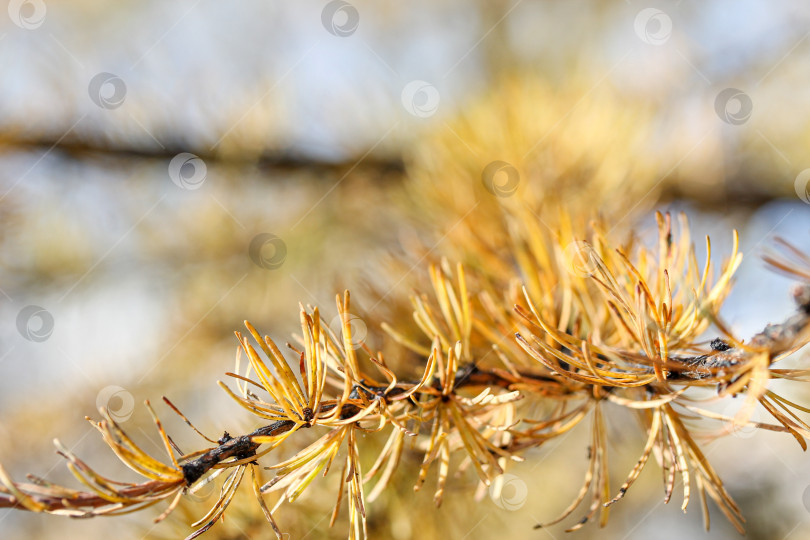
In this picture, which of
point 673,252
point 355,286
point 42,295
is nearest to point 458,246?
point 355,286

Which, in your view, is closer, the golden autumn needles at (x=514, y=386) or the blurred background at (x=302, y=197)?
the golden autumn needles at (x=514, y=386)

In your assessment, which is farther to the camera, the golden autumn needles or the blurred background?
the blurred background

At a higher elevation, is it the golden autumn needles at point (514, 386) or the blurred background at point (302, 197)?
the blurred background at point (302, 197)

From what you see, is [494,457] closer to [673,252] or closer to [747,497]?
[673,252]

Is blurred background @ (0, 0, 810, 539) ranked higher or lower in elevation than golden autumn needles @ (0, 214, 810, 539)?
higher
